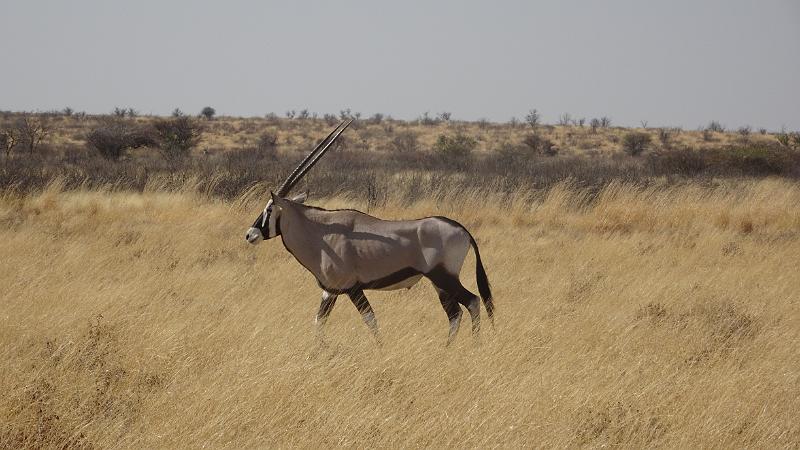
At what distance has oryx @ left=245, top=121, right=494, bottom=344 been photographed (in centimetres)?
649

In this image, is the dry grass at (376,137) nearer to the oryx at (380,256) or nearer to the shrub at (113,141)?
the shrub at (113,141)

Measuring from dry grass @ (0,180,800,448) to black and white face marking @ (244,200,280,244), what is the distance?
80cm

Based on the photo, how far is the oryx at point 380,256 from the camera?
649 centimetres

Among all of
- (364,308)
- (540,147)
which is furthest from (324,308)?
(540,147)

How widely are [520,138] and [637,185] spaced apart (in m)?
39.0

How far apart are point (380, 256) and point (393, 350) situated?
83 centimetres

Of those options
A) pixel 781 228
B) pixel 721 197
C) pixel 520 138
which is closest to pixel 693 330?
pixel 781 228

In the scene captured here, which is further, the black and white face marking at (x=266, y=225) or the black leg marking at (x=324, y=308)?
the black and white face marking at (x=266, y=225)

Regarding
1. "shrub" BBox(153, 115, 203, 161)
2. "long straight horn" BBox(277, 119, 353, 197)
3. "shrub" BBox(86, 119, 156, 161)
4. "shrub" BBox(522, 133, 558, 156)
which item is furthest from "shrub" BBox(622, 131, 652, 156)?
"long straight horn" BBox(277, 119, 353, 197)

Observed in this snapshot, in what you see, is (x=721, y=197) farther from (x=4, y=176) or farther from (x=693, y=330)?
(x=4, y=176)

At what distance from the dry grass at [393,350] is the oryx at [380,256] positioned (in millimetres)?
354

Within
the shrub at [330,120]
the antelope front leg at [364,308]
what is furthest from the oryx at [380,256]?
the shrub at [330,120]

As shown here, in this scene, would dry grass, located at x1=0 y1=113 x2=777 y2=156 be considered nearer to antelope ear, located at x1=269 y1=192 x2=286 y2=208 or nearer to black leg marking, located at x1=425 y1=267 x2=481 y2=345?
antelope ear, located at x1=269 y1=192 x2=286 y2=208

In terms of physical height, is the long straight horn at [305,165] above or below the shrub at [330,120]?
above
